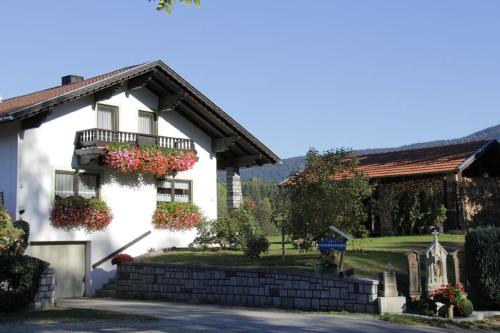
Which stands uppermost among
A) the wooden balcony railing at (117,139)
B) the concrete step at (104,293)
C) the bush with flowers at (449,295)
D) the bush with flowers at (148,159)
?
the wooden balcony railing at (117,139)

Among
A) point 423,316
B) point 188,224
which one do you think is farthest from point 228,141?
point 423,316

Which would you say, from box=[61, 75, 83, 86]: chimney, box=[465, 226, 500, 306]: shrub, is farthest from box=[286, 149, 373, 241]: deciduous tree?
box=[61, 75, 83, 86]: chimney

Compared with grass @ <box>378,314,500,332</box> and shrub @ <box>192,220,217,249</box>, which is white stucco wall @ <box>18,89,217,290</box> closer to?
shrub @ <box>192,220,217,249</box>

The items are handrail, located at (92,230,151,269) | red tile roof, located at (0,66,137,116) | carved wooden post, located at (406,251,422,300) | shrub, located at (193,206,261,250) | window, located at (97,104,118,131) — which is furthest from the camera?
shrub, located at (193,206,261,250)

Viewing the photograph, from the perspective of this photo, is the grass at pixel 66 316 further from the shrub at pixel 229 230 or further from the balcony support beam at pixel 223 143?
the balcony support beam at pixel 223 143

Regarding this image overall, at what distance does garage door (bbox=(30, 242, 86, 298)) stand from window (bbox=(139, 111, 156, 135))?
15.9 feet

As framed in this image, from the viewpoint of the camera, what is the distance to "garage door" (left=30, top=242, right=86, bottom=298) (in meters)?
22.7

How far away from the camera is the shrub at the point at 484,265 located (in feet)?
61.0

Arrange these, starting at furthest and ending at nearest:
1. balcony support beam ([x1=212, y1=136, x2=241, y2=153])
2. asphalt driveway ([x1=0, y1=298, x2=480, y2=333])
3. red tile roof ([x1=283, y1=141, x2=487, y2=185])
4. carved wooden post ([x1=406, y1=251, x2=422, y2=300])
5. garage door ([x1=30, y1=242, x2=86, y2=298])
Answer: red tile roof ([x1=283, y1=141, x2=487, y2=185])
balcony support beam ([x1=212, y1=136, x2=241, y2=153])
garage door ([x1=30, y1=242, x2=86, y2=298])
carved wooden post ([x1=406, y1=251, x2=422, y2=300])
asphalt driveway ([x1=0, y1=298, x2=480, y2=333])

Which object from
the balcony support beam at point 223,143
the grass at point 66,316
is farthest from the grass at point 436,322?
the balcony support beam at point 223,143

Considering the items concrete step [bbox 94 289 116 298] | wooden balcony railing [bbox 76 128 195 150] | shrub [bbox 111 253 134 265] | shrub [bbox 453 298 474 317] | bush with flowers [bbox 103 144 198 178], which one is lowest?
shrub [bbox 453 298 474 317]

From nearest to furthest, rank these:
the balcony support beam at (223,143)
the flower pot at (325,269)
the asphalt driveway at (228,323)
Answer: the asphalt driveway at (228,323), the flower pot at (325,269), the balcony support beam at (223,143)

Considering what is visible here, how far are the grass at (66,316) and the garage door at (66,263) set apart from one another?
21.8 ft

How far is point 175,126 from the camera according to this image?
87.8 ft
